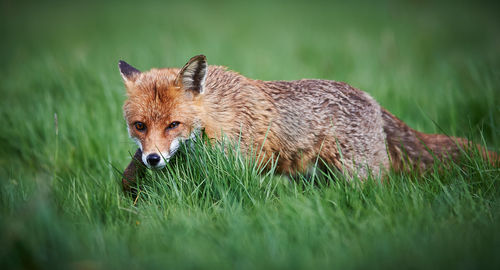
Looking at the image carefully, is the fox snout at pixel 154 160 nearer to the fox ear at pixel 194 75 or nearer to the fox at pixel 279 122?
the fox at pixel 279 122

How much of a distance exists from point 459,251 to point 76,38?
15.0 meters

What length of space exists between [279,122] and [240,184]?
1113 millimetres

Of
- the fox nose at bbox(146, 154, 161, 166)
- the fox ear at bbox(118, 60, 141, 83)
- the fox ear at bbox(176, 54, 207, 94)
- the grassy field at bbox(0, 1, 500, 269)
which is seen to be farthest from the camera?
the fox ear at bbox(118, 60, 141, 83)

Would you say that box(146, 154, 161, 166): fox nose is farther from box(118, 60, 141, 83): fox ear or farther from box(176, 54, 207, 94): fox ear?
box(118, 60, 141, 83): fox ear

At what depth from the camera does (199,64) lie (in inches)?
137

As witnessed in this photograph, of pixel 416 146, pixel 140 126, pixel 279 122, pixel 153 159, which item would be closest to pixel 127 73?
pixel 140 126

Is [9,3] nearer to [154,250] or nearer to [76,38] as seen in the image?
[76,38]

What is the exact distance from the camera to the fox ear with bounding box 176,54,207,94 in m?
3.45

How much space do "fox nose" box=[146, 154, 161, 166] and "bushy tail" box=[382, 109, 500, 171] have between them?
265 centimetres

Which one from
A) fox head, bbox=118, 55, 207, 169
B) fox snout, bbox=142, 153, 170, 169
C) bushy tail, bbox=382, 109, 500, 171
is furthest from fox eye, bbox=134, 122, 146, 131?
bushy tail, bbox=382, 109, 500, 171

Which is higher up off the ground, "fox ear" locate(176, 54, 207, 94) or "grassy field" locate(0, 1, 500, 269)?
"fox ear" locate(176, 54, 207, 94)

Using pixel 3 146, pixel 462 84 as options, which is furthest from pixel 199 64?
pixel 462 84

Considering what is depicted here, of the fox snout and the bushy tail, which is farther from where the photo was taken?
the bushy tail

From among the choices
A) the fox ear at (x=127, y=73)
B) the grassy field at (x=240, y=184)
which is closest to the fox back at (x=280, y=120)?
the fox ear at (x=127, y=73)
